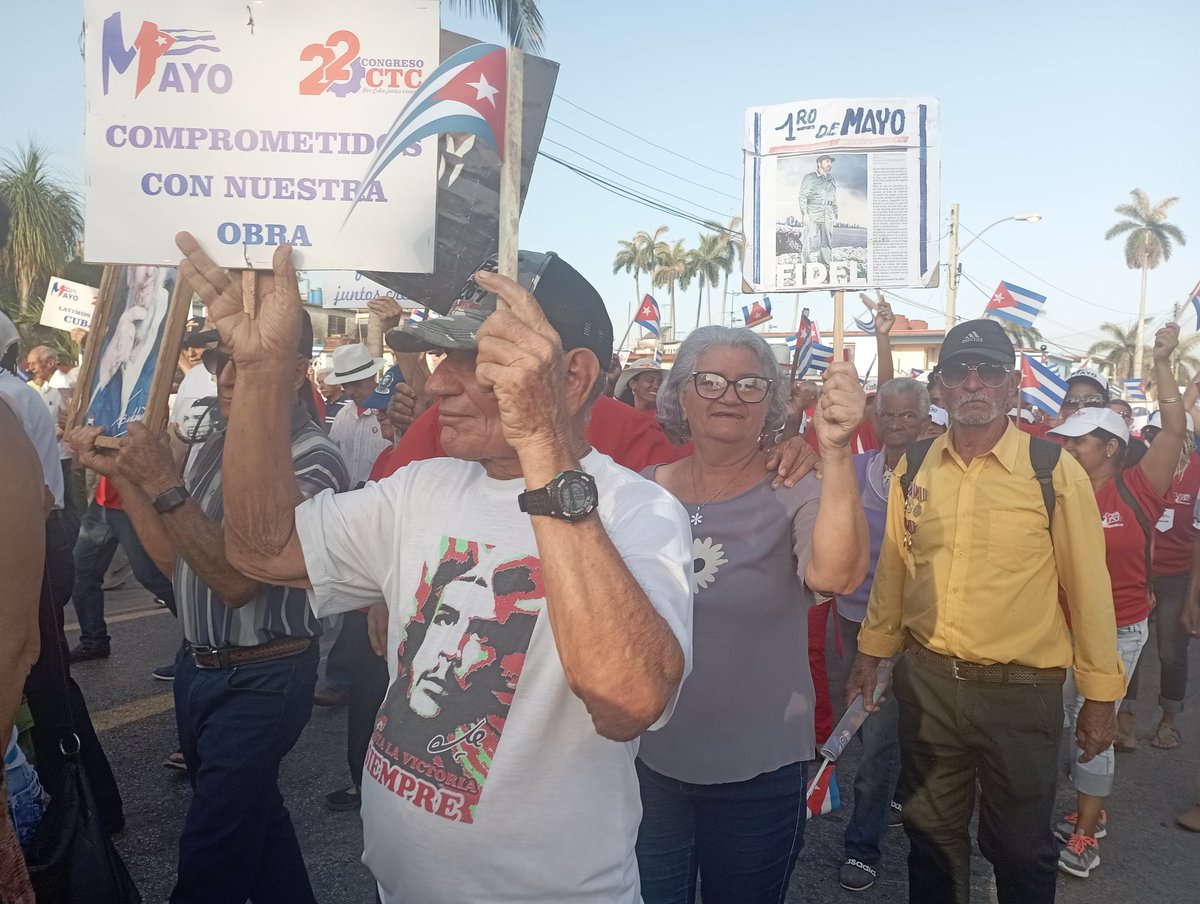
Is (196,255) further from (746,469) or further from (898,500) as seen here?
(898,500)

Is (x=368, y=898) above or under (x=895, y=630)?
under

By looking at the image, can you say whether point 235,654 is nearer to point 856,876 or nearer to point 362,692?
point 362,692

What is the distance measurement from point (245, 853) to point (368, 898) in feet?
3.61

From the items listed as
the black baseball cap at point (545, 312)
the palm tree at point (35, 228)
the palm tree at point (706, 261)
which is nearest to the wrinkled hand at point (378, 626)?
the black baseball cap at point (545, 312)

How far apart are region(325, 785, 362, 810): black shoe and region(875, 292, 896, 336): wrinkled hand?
148 inches

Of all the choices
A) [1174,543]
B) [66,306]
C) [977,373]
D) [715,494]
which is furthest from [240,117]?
[66,306]

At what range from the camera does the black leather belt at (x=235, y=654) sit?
2701 millimetres

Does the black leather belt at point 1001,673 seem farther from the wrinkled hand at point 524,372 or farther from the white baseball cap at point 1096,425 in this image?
the wrinkled hand at point 524,372

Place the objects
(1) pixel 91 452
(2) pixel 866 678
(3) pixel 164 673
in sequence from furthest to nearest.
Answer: (3) pixel 164 673
(2) pixel 866 678
(1) pixel 91 452

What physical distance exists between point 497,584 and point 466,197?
40.1 inches

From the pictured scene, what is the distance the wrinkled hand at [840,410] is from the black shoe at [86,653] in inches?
234

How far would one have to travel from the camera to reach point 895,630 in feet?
11.5

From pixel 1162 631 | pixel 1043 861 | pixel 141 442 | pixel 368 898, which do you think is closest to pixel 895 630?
pixel 1043 861

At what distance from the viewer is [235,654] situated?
8.87 ft
